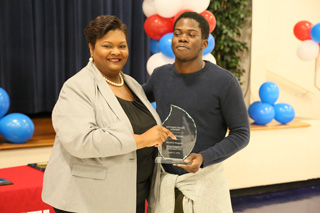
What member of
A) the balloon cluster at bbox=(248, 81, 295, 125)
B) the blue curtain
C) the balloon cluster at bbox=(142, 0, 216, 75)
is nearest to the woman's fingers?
the balloon cluster at bbox=(142, 0, 216, 75)

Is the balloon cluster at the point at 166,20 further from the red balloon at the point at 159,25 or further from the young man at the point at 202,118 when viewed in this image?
the young man at the point at 202,118

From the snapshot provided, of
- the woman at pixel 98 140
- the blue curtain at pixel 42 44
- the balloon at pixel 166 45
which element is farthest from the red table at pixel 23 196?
the blue curtain at pixel 42 44

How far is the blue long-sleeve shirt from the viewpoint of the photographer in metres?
1.78

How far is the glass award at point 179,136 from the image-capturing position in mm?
1731

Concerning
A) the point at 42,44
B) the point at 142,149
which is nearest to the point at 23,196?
the point at 142,149

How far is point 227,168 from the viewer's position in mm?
4254

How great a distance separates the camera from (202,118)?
1807 mm

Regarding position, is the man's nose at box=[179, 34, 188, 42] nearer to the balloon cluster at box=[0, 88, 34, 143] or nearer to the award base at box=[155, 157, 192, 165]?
the award base at box=[155, 157, 192, 165]

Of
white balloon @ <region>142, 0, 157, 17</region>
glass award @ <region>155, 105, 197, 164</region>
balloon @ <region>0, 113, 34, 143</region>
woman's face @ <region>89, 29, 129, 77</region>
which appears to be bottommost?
balloon @ <region>0, 113, 34, 143</region>

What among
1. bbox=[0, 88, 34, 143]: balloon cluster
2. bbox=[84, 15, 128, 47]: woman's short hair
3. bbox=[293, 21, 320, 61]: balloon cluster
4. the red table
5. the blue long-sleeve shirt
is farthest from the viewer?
bbox=[293, 21, 320, 61]: balloon cluster

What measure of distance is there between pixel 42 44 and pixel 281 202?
3.46 m

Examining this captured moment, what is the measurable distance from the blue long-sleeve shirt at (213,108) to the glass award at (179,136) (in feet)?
0.24

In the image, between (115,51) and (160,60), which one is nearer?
(115,51)

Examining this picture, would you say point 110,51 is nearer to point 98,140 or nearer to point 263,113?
point 98,140
